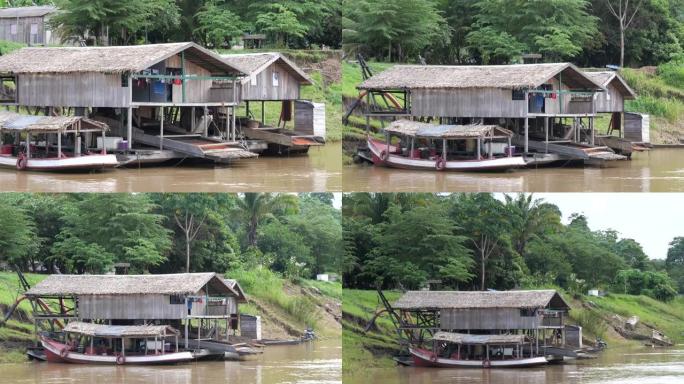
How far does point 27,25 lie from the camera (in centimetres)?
4597

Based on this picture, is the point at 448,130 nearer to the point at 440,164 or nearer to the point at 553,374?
the point at 440,164

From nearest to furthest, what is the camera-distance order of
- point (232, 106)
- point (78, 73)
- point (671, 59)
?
point (78, 73), point (232, 106), point (671, 59)

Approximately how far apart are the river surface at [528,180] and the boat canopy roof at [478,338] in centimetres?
339

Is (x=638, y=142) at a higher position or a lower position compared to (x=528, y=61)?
lower

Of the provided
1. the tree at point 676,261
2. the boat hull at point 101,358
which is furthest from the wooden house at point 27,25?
the tree at point 676,261

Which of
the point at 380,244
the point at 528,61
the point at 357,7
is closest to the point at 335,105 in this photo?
the point at 357,7

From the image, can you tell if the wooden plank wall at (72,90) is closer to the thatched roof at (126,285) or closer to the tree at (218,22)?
the thatched roof at (126,285)

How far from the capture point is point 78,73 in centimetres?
2953

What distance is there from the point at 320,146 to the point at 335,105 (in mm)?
4657

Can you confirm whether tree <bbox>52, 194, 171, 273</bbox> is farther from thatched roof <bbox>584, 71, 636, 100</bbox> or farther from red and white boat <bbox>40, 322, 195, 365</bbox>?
thatched roof <bbox>584, 71, 636, 100</bbox>

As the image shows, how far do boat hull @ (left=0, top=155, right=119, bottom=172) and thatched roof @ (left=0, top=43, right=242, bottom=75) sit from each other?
2324 mm

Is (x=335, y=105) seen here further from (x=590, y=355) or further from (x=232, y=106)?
(x=590, y=355)

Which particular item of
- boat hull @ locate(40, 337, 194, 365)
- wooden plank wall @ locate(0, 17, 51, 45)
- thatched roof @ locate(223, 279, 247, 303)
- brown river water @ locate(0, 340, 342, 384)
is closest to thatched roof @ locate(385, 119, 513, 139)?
thatched roof @ locate(223, 279, 247, 303)

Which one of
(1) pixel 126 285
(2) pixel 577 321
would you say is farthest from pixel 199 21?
(1) pixel 126 285
